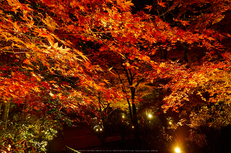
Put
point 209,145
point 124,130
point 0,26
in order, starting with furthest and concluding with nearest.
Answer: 1. point 124,130
2. point 209,145
3. point 0,26

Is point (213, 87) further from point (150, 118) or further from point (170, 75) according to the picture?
point (150, 118)

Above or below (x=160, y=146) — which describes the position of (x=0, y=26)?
above

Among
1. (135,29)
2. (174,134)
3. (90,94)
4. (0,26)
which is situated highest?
(135,29)

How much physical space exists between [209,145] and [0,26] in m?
11.0

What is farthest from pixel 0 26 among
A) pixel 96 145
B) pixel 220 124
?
pixel 96 145

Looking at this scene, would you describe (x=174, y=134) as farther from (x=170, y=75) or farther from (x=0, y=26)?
(x=0, y=26)

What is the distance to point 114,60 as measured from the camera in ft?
47.2

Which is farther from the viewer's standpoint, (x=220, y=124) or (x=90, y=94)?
(x=90, y=94)

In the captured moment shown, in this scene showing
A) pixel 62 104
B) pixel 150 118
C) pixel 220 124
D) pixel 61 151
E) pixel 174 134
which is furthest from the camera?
pixel 150 118

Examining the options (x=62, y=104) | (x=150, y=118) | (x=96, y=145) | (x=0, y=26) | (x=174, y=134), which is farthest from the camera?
(x=150, y=118)

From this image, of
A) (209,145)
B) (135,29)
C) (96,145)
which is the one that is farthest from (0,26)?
(96,145)

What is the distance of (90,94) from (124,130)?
19.0 feet

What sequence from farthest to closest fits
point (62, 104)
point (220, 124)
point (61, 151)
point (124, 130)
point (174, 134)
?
point (124, 130) < point (61, 151) < point (174, 134) < point (220, 124) < point (62, 104)

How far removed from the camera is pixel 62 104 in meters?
7.46
